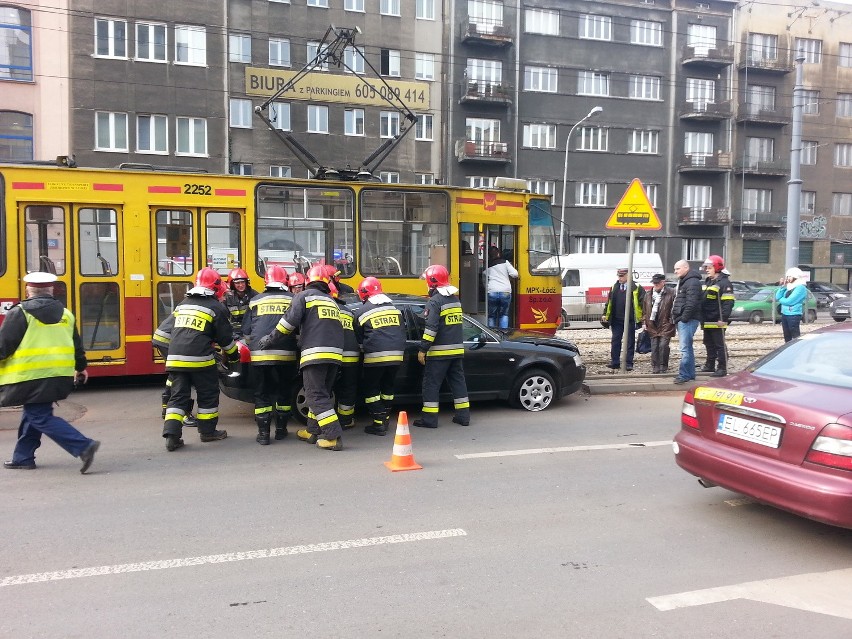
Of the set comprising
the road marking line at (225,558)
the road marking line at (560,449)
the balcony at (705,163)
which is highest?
the balcony at (705,163)

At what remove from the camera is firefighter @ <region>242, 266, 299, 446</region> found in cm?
746

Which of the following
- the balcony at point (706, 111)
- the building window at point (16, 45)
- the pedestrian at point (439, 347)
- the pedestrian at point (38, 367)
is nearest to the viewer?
the pedestrian at point (38, 367)

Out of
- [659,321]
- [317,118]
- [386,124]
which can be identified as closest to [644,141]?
[386,124]

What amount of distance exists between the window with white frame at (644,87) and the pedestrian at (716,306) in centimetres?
3063

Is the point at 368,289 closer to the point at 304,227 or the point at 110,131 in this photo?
the point at 304,227

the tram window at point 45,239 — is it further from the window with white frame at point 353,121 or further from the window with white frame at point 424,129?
the window with white frame at point 424,129

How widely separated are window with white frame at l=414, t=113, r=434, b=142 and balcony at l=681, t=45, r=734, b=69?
1545cm

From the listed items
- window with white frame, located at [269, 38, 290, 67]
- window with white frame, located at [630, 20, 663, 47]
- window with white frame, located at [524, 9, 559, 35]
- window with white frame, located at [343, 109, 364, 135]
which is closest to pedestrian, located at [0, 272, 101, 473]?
window with white frame, located at [269, 38, 290, 67]

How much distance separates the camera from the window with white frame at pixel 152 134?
30.1 metres

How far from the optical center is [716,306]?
36.9 ft

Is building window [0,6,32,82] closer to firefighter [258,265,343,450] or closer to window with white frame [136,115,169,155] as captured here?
window with white frame [136,115,169,155]

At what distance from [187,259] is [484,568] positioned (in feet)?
25.4

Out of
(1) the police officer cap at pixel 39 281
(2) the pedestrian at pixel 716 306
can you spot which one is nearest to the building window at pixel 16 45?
(1) the police officer cap at pixel 39 281

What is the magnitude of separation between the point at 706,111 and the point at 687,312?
111 ft
